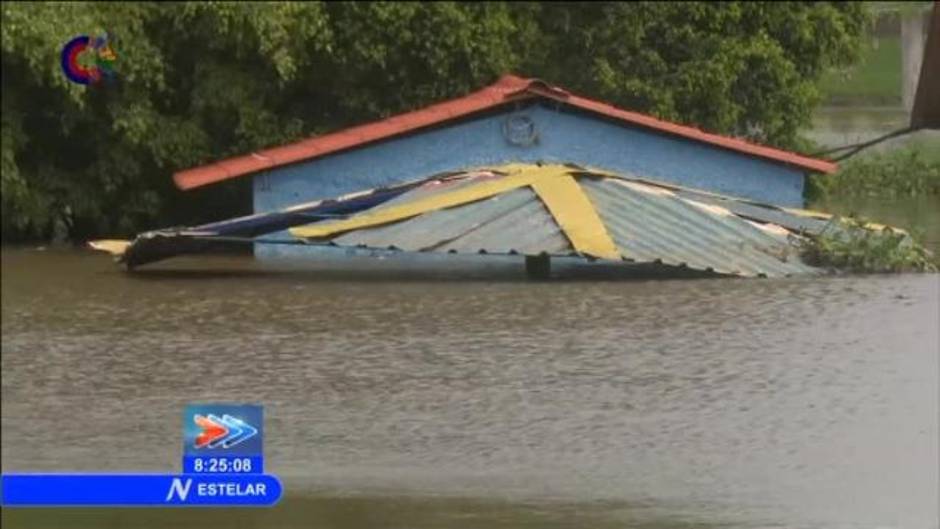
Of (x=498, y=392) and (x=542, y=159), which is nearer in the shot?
(x=498, y=392)

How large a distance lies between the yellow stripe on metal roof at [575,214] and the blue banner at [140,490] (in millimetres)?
5381

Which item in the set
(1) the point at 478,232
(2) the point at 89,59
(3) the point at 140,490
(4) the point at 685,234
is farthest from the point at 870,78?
(3) the point at 140,490

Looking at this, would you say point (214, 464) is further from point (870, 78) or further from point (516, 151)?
point (870, 78)

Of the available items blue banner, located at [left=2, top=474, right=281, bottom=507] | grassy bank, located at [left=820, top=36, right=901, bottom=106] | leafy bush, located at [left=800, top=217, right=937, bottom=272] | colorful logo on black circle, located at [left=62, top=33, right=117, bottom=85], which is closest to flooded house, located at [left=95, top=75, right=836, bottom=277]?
leafy bush, located at [left=800, top=217, right=937, bottom=272]

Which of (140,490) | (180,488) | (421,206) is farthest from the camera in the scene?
(421,206)

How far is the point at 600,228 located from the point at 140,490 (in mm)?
5741

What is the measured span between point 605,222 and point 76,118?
124 inches

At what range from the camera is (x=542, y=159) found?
1132cm

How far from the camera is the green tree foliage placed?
33.4 feet

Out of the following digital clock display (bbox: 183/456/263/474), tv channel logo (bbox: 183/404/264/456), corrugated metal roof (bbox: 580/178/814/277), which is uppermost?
corrugated metal roof (bbox: 580/178/814/277)

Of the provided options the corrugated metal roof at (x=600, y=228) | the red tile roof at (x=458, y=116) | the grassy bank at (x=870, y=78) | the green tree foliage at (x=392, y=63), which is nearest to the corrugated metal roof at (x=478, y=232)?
the corrugated metal roof at (x=600, y=228)

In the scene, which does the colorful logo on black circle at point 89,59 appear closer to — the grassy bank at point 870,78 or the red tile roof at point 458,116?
the red tile roof at point 458,116

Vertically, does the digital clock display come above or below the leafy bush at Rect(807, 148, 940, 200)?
below

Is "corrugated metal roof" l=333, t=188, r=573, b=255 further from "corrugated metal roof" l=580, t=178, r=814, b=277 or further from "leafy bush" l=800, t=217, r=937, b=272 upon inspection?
"leafy bush" l=800, t=217, r=937, b=272
